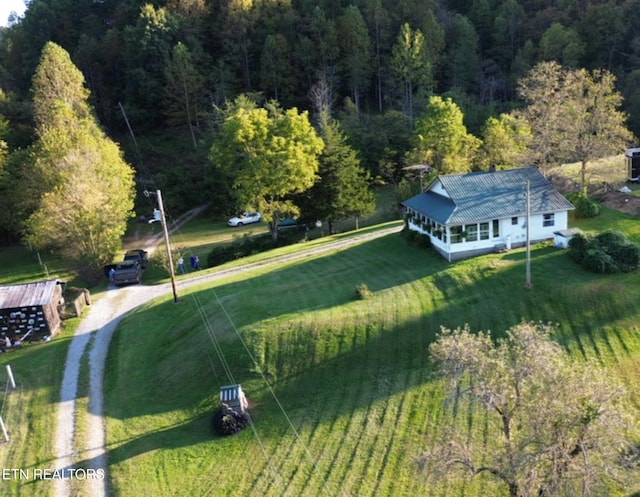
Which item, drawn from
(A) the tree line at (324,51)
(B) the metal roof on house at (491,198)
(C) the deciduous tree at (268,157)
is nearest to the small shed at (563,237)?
(B) the metal roof on house at (491,198)

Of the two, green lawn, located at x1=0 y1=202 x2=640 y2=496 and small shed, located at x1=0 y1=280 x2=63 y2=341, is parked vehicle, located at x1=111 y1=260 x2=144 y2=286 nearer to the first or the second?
green lawn, located at x1=0 y1=202 x2=640 y2=496

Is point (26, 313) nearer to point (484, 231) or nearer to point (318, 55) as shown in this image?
point (484, 231)

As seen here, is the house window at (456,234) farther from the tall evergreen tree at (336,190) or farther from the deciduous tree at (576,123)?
the tall evergreen tree at (336,190)

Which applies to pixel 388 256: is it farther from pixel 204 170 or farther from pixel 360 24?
pixel 360 24

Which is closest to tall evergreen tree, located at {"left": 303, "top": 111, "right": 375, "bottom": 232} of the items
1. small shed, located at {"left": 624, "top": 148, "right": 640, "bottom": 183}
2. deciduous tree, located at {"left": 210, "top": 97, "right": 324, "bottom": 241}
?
deciduous tree, located at {"left": 210, "top": 97, "right": 324, "bottom": 241}

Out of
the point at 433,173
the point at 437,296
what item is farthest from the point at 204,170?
the point at 437,296

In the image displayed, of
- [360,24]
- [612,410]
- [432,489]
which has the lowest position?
[432,489]
